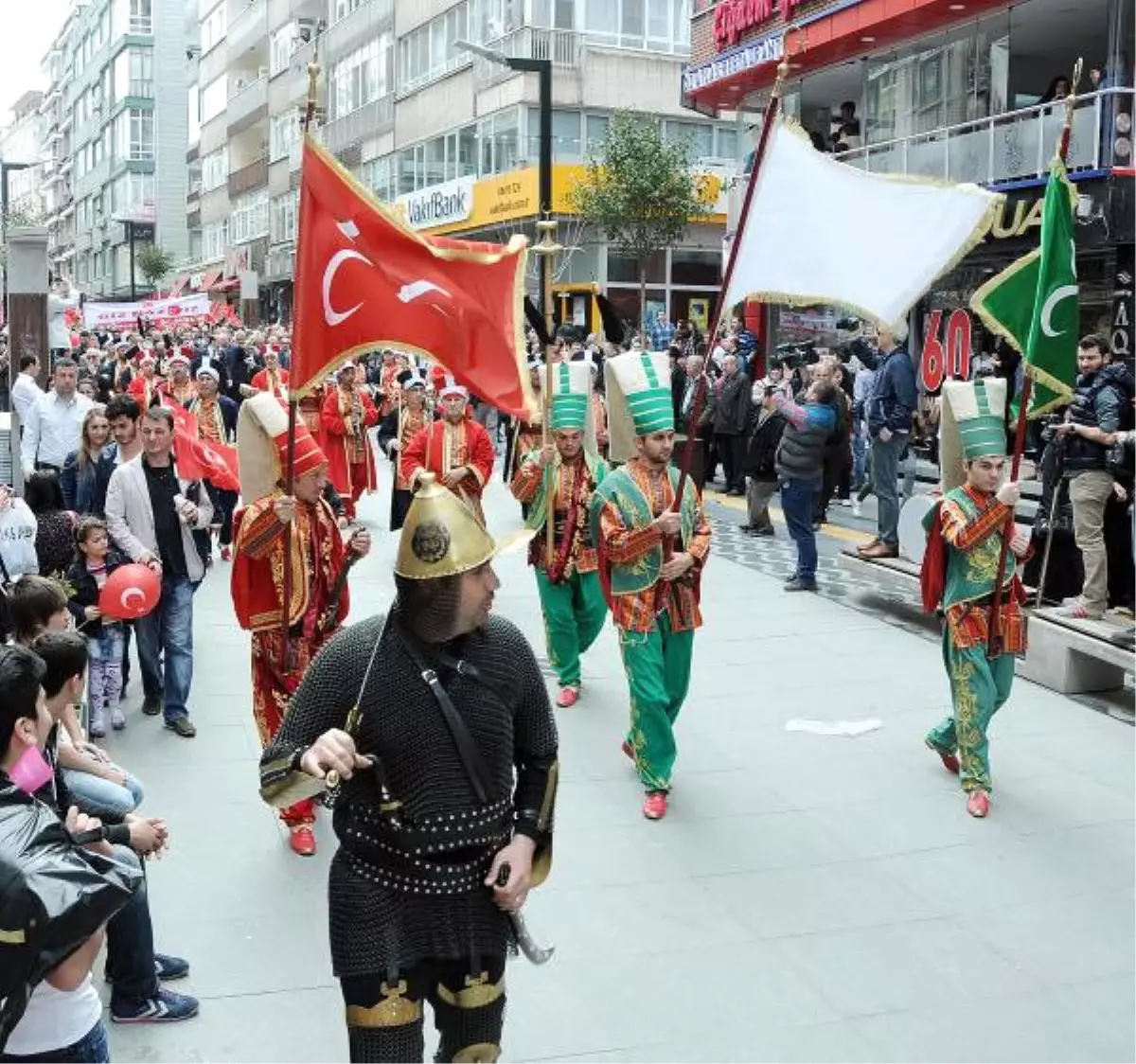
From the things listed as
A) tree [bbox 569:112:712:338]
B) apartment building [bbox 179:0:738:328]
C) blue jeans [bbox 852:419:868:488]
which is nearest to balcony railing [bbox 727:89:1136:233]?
blue jeans [bbox 852:419:868:488]

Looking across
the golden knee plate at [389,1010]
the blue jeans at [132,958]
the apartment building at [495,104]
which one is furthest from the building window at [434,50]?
the golden knee plate at [389,1010]

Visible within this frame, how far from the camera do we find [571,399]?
336 inches

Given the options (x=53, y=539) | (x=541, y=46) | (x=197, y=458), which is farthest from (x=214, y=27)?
(x=53, y=539)

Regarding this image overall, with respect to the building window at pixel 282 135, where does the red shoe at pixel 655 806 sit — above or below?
below

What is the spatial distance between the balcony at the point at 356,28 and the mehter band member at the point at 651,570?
134 feet

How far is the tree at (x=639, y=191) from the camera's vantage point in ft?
92.4

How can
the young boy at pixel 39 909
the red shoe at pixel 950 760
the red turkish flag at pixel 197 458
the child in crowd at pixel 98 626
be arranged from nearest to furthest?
the young boy at pixel 39 909 < the red shoe at pixel 950 760 < the child in crowd at pixel 98 626 < the red turkish flag at pixel 197 458

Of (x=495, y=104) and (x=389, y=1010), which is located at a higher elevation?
(x=495, y=104)

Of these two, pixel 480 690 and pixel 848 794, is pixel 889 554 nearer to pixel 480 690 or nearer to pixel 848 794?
pixel 848 794

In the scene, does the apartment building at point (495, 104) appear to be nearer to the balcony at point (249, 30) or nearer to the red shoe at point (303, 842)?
the balcony at point (249, 30)

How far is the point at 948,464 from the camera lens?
7160mm

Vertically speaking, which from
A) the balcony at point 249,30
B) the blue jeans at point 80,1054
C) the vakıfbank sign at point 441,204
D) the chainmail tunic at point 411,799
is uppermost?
the balcony at point 249,30

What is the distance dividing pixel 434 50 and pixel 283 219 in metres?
17.1

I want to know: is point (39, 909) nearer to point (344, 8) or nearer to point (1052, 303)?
point (1052, 303)
